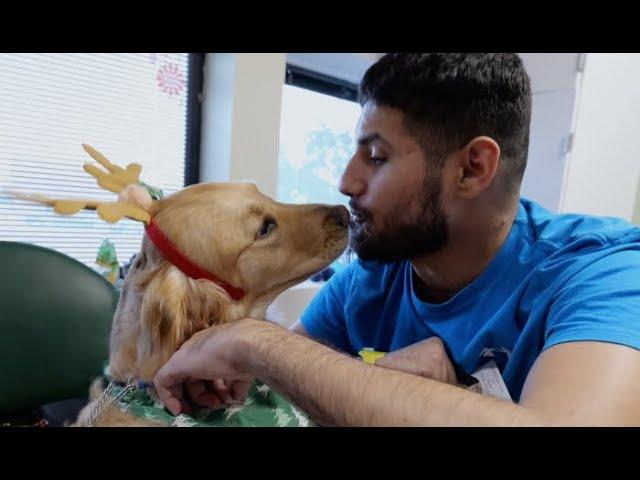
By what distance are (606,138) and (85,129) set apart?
2459 mm

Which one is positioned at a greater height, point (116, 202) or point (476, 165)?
point (476, 165)

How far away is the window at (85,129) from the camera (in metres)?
1.90

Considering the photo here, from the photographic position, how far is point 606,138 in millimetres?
2184

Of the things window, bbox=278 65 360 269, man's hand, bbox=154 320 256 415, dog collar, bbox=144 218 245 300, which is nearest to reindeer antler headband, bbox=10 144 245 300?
dog collar, bbox=144 218 245 300

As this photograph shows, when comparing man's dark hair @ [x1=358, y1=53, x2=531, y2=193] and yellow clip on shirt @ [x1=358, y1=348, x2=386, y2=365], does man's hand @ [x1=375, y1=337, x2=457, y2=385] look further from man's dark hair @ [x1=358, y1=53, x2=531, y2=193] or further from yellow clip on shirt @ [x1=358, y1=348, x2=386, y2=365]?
man's dark hair @ [x1=358, y1=53, x2=531, y2=193]

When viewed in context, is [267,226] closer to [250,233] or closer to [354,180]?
[250,233]

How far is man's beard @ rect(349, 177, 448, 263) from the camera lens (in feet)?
3.21

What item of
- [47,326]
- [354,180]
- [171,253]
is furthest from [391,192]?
[47,326]

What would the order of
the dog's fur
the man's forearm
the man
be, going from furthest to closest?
the dog's fur, the man, the man's forearm
